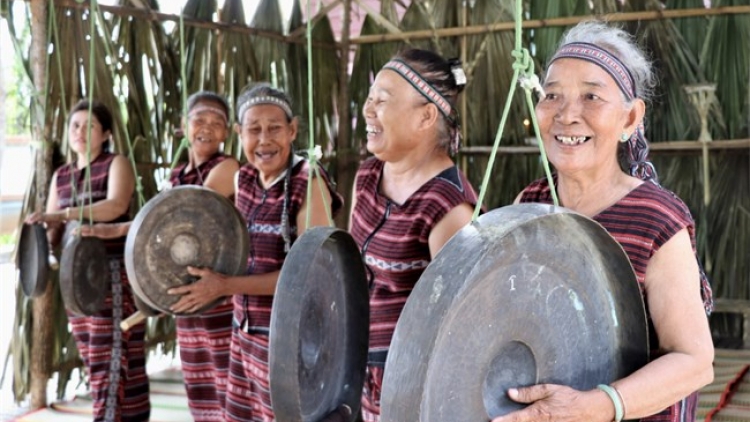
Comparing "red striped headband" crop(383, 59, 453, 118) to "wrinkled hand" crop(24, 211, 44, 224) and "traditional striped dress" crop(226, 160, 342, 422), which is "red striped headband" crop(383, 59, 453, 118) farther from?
"wrinkled hand" crop(24, 211, 44, 224)

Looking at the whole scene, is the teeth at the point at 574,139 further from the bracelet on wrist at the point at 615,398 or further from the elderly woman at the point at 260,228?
the elderly woman at the point at 260,228

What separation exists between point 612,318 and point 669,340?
0.11m

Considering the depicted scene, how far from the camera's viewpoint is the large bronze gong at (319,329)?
62.8 inches

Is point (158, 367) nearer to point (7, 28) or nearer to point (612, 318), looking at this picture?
point (7, 28)

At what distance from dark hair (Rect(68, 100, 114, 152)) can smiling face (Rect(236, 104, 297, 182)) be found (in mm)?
1256

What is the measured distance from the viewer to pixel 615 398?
1347 millimetres

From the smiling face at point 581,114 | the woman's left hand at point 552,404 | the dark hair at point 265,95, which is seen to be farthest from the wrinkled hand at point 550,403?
the dark hair at point 265,95

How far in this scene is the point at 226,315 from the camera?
10.7ft

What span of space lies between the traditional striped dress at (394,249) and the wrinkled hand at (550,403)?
2.37 feet

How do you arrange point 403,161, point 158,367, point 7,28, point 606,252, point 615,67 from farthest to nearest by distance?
point 158,367
point 7,28
point 403,161
point 615,67
point 606,252

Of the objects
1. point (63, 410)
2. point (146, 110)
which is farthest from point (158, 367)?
point (146, 110)

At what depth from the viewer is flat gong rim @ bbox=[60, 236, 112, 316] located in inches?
132

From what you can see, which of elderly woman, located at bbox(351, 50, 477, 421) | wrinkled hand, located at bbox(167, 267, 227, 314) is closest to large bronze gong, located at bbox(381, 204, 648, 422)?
elderly woman, located at bbox(351, 50, 477, 421)

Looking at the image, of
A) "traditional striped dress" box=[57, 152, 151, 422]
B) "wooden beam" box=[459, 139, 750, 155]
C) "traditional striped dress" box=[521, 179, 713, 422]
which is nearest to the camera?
"traditional striped dress" box=[521, 179, 713, 422]
